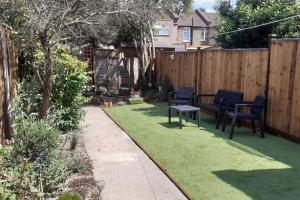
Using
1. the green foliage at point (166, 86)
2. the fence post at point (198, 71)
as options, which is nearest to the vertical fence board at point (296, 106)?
the fence post at point (198, 71)

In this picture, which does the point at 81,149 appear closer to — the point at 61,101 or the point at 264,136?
the point at 61,101

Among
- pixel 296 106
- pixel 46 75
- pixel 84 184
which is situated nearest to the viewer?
pixel 84 184

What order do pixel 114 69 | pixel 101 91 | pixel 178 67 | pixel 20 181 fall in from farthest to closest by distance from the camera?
1. pixel 114 69
2. pixel 101 91
3. pixel 178 67
4. pixel 20 181

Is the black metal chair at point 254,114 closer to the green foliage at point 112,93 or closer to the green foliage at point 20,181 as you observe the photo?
the green foliage at point 20,181

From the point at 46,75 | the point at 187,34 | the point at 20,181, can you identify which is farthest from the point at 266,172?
the point at 187,34

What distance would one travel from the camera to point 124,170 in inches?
216

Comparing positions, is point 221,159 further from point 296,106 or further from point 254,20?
point 254,20

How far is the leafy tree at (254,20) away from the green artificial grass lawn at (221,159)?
16.2 feet

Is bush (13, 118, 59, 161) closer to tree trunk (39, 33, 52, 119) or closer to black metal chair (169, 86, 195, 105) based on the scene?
tree trunk (39, 33, 52, 119)

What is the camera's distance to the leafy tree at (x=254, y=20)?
12.1 meters

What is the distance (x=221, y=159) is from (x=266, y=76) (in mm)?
2983

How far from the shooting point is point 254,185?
15.5ft

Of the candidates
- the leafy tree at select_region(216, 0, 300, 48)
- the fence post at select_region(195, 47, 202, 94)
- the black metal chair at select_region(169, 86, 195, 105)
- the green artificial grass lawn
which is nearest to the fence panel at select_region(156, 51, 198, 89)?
the fence post at select_region(195, 47, 202, 94)

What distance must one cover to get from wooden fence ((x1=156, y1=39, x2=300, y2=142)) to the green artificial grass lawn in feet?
1.65
